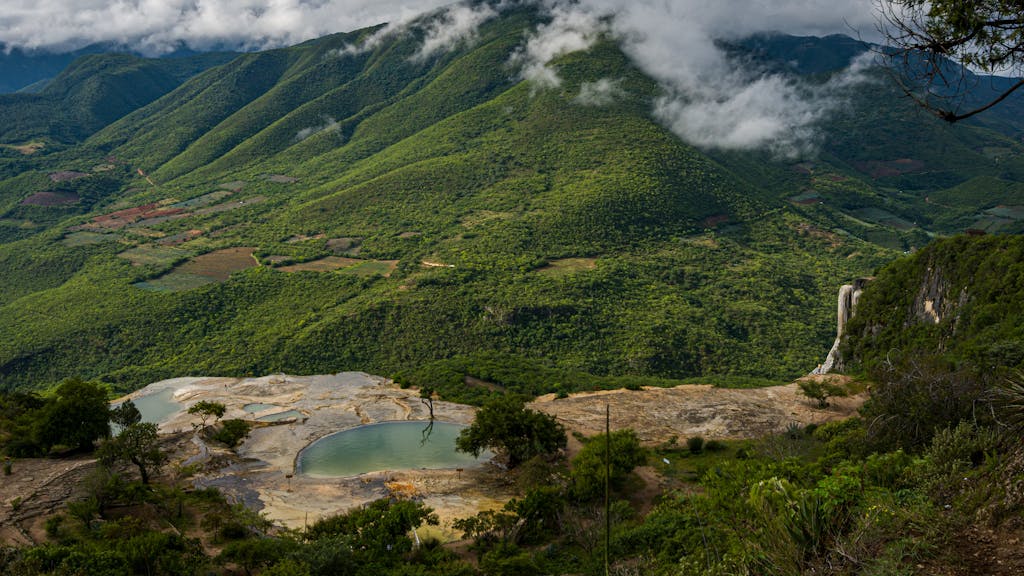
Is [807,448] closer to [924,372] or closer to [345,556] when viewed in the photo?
[924,372]

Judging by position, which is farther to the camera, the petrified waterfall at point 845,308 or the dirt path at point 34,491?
the petrified waterfall at point 845,308

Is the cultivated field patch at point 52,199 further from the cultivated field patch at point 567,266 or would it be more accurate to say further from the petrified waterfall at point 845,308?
the petrified waterfall at point 845,308

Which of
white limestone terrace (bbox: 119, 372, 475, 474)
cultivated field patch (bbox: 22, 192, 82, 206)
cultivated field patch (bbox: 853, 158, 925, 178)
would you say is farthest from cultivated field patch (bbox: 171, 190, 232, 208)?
cultivated field patch (bbox: 853, 158, 925, 178)

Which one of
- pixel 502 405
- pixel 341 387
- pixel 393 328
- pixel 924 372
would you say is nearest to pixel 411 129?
pixel 393 328

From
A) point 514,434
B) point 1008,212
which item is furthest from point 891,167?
point 514,434

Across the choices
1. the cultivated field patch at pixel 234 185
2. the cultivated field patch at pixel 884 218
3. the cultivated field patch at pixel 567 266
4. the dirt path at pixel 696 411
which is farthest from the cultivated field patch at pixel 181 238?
the cultivated field patch at pixel 884 218
